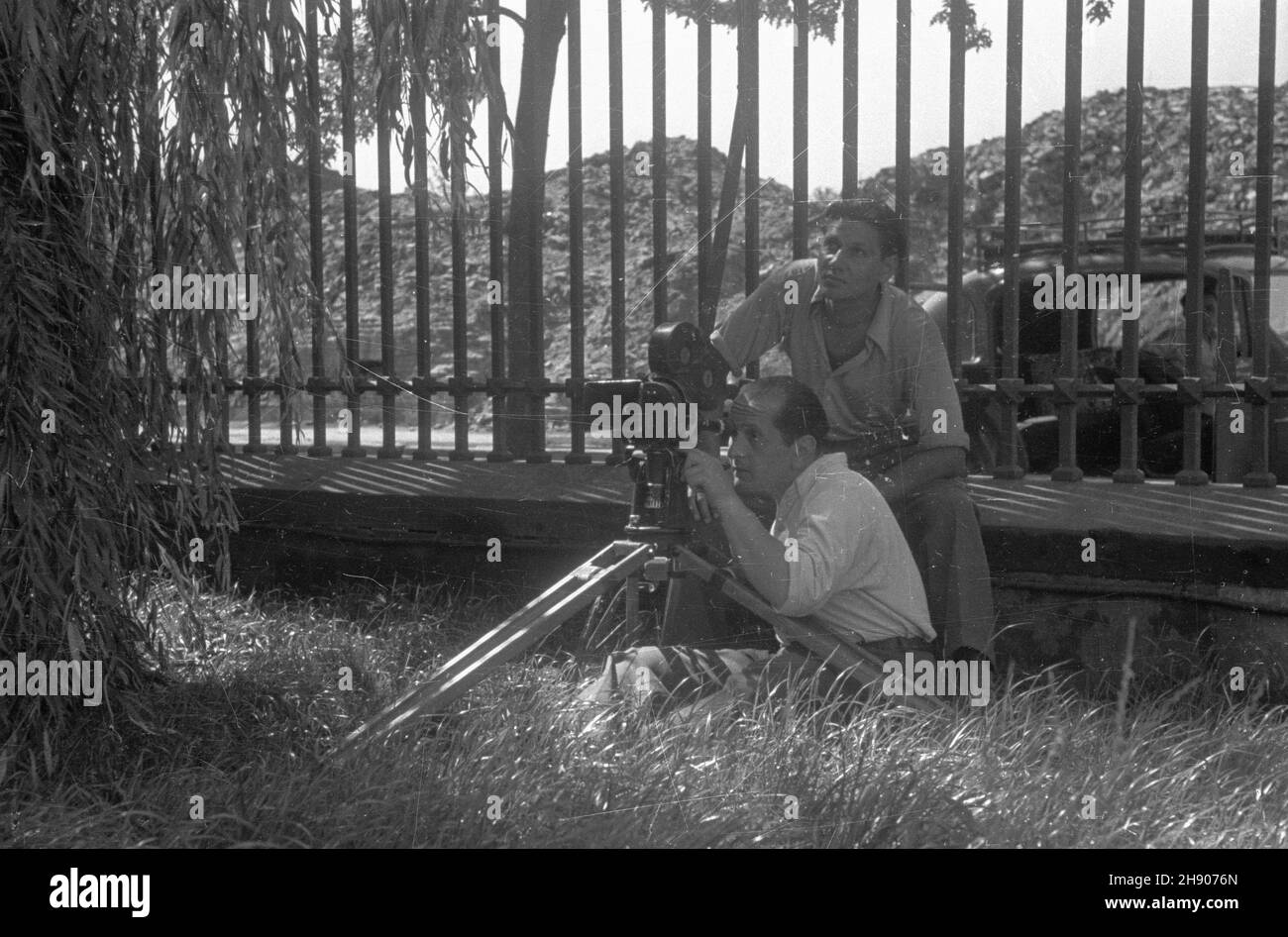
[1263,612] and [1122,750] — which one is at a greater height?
[1263,612]

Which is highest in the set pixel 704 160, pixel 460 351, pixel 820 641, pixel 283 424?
pixel 704 160

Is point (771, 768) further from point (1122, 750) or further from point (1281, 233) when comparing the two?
point (1281, 233)

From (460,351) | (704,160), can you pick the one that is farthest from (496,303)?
(704,160)

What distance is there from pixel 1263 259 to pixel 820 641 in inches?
62.3

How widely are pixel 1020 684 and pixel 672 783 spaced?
3.89 feet

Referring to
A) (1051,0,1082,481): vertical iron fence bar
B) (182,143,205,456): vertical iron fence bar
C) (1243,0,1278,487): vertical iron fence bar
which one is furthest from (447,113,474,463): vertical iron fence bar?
(1243,0,1278,487): vertical iron fence bar

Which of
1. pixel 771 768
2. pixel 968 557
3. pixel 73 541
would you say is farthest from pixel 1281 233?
pixel 73 541

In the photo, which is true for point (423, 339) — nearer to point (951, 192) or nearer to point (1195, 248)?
point (951, 192)

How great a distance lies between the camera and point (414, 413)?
14.0 feet

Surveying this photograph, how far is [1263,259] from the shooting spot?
3.54 m

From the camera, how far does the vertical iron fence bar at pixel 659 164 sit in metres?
3.70

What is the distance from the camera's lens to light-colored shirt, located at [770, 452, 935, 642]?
3074 millimetres

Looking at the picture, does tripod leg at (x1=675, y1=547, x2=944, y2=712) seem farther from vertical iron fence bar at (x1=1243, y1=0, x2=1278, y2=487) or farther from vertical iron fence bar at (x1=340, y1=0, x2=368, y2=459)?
vertical iron fence bar at (x1=340, y1=0, x2=368, y2=459)
